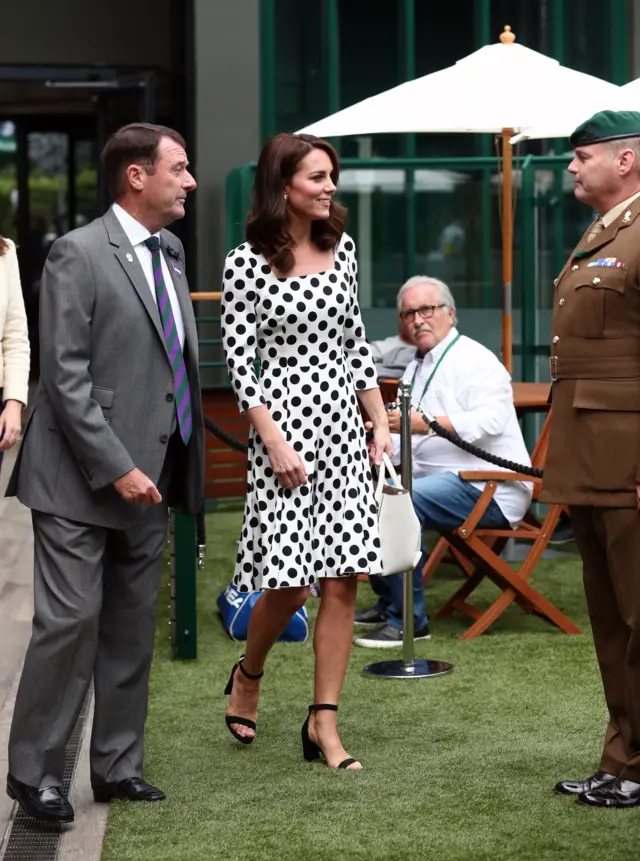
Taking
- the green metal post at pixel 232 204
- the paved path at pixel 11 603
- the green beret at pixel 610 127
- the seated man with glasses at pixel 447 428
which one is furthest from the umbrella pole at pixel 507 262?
the green beret at pixel 610 127

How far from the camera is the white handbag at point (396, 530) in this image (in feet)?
16.3

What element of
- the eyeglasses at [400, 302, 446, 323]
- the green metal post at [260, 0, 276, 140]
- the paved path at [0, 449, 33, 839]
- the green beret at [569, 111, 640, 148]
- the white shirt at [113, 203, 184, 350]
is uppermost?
the green metal post at [260, 0, 276, 140]

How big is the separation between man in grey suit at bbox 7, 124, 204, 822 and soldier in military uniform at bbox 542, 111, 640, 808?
1.10 metres

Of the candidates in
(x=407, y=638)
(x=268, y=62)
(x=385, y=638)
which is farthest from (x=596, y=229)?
(x=268, y=62)

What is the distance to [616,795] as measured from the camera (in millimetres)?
4316

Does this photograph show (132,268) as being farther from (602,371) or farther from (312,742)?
(312,742)

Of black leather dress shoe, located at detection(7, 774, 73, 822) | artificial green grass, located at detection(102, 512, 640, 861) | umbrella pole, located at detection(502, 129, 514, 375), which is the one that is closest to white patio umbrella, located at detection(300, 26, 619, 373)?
umbrella pole, located at detection(502, 129, 514, 375)

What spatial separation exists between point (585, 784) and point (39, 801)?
155 centimetres

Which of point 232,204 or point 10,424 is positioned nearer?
point 10,424

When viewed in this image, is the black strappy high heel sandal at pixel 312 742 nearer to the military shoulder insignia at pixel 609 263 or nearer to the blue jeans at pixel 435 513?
the military shoulder insignia at pixel 609 263

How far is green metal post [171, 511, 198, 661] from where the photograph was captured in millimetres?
6387

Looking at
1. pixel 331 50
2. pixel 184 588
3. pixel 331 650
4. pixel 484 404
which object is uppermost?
pixel 331 50

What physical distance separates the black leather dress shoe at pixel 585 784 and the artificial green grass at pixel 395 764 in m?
0.04

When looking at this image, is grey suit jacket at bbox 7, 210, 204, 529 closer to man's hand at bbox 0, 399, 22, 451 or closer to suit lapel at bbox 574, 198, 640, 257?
man's hand at bbox 0, 399, 22, 451
